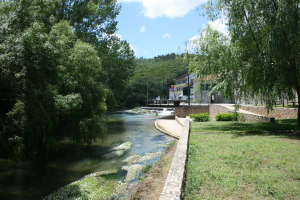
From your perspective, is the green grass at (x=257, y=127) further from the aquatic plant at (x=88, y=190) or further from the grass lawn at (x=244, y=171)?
the aquatic plant at (x=88, y=190)

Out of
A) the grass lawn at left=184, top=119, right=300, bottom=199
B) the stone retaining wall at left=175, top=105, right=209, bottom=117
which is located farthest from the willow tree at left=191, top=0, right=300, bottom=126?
the stone retaining wall at left=175, top=105, right=209, bottom=117

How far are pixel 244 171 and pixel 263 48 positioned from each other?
7054mm

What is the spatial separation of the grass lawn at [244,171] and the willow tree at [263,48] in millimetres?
3395

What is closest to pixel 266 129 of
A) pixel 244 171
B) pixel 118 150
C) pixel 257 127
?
pixel 257 127

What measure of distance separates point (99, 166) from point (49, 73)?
4369 millimetres

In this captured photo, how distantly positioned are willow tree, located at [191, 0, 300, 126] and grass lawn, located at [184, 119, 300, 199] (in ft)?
11.1

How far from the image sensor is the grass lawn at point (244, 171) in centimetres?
437

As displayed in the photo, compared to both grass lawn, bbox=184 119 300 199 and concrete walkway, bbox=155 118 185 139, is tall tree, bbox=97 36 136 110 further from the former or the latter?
grass lawn, bbox=184 119 300 199

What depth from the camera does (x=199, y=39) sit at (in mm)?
14547

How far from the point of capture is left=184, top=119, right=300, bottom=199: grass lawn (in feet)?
14.3

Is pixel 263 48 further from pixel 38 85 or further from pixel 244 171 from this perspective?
pixel 38 85

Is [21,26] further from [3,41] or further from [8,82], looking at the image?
[8,82]

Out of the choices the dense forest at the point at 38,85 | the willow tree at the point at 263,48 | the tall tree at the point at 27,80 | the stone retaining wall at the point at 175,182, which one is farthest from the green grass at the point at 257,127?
the tall tree at the point at 27,80

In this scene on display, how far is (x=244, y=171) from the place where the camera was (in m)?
5.56
